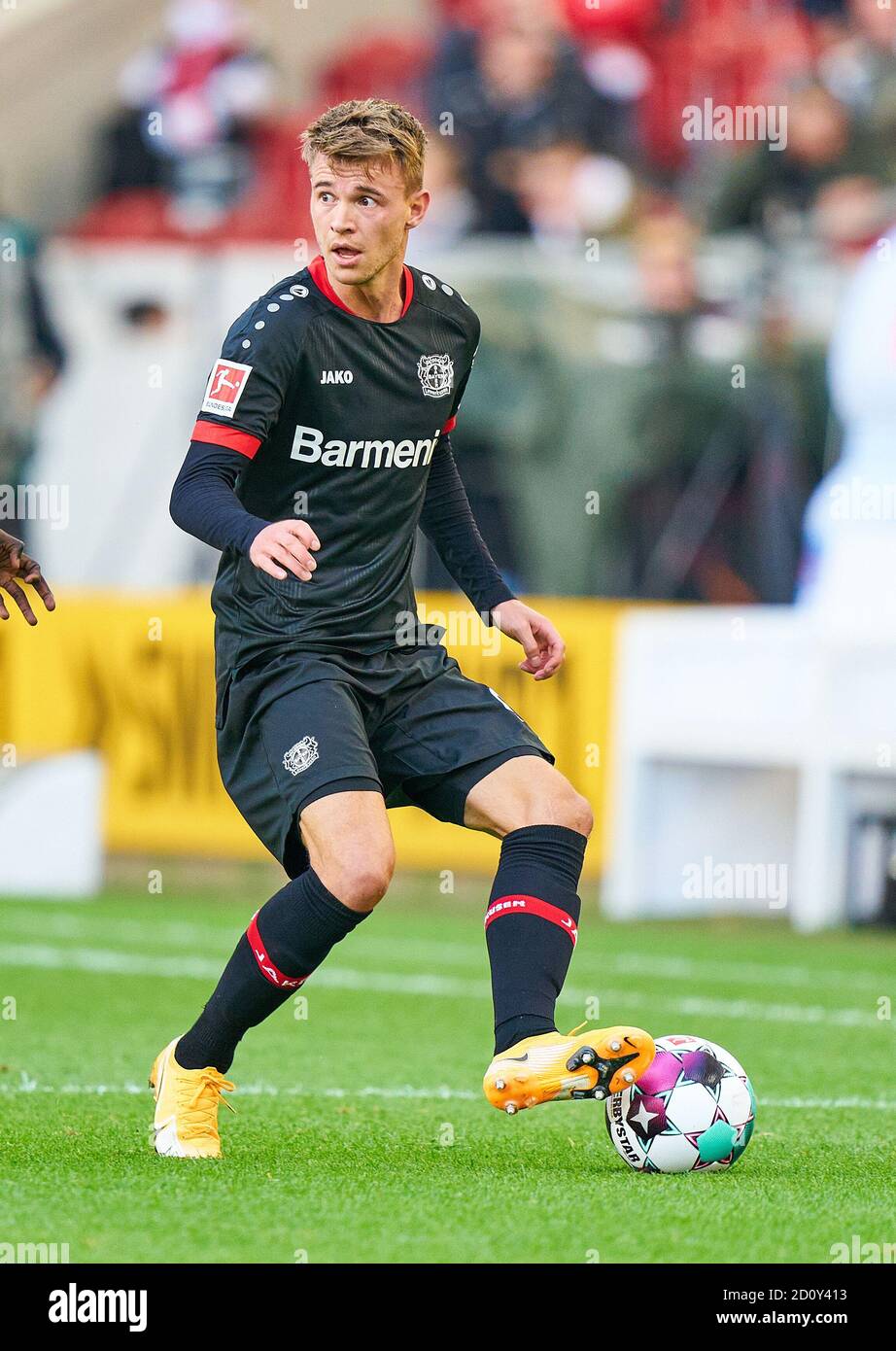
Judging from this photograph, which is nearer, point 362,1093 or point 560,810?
point 560,810

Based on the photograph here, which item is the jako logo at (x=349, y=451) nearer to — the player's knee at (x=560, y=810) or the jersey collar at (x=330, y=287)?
the jersey collar at (x=330, y=287)

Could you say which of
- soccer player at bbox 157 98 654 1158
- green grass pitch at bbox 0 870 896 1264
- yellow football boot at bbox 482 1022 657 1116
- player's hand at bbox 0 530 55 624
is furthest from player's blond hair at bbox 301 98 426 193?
green grass pitch at bbox 0 870 896 1264

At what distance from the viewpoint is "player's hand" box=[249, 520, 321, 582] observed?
4086 millimetres

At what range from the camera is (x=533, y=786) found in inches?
181

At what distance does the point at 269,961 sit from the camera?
14.8 ft

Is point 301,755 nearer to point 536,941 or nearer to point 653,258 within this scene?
point 536,941

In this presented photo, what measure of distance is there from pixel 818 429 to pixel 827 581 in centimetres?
130

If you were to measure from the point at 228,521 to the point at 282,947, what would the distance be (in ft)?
2.92

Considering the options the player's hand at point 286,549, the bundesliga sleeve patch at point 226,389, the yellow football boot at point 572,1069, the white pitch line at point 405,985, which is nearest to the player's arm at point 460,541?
the bundesliga sleeve patch at point 226,389

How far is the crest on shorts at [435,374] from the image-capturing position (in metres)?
4.77

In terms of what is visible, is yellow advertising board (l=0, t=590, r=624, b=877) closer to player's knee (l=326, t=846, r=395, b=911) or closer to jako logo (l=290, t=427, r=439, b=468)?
jako logo (l=290, t=427, r=439, b=468)

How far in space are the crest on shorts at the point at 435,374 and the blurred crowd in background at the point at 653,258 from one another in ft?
22.2

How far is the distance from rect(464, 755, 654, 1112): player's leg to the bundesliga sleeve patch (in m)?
0.95
